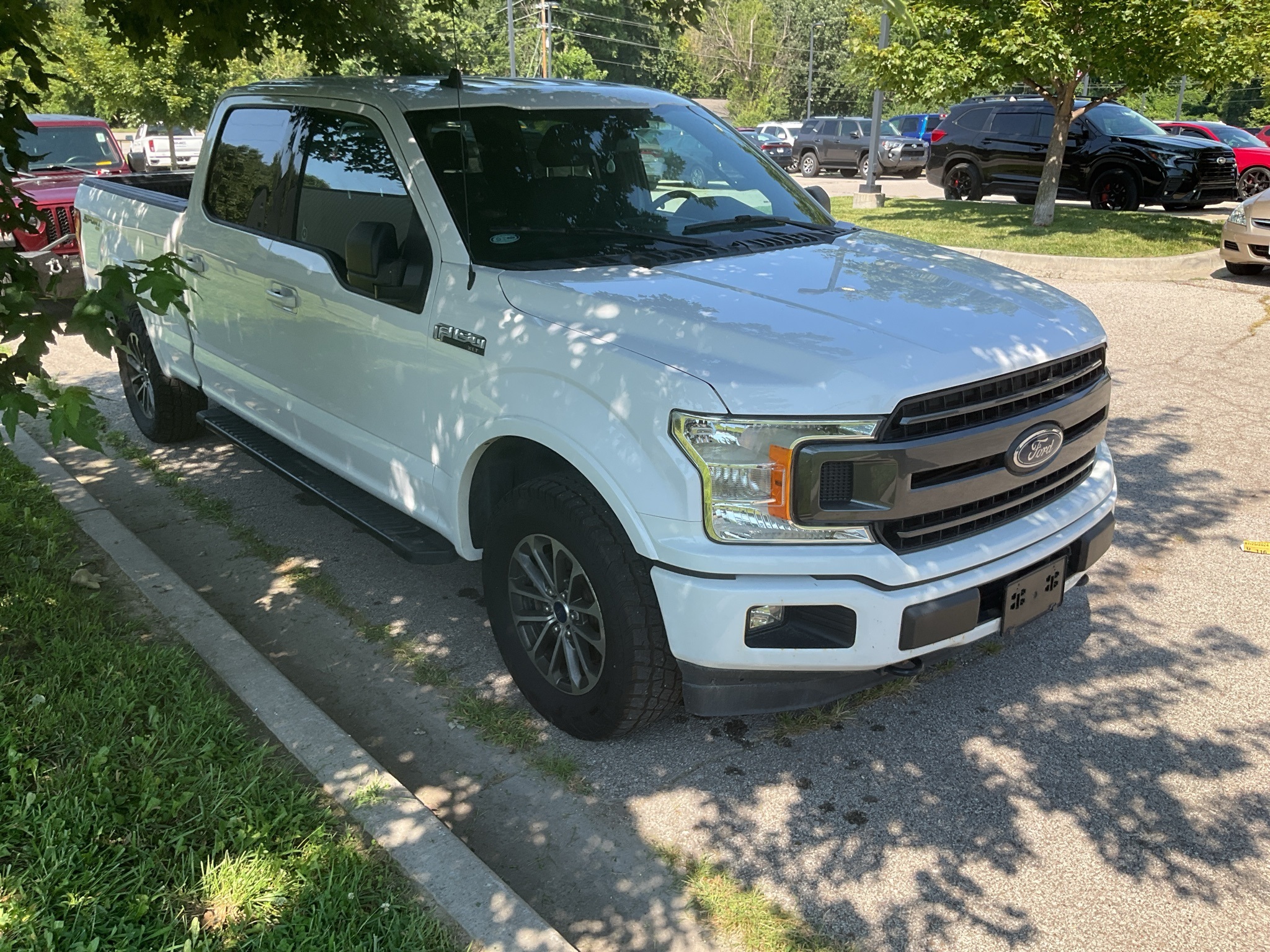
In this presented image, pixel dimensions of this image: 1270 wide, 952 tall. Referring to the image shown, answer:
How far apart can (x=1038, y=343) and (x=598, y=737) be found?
1862 mm

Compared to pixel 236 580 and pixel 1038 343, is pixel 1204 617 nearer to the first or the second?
pixel 1038 343

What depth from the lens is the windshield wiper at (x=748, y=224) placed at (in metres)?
4.12

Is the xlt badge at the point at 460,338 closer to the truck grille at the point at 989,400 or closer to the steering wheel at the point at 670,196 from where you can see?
the steering wheel at the point at 670,196

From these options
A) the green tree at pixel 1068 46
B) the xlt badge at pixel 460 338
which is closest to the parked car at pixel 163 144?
the green tree at pixel 1068 46

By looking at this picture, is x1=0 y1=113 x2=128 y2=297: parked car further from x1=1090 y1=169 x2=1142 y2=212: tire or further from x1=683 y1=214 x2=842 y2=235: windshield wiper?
x1=1090 y1=169 x2=1142 y2=212: tire

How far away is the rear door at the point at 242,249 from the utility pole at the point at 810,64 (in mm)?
47029

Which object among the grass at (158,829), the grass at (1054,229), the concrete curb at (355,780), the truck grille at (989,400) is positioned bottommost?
the grass at (1054,229)

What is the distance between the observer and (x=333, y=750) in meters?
3.30

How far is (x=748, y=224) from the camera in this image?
168 inches

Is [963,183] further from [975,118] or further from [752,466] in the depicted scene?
[752,466]

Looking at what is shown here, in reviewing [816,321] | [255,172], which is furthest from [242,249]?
[816,321]

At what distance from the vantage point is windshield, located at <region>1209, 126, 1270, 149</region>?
19562 millimetres

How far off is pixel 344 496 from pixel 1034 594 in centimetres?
272

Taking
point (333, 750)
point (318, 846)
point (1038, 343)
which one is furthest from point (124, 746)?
point (1038, 343)
